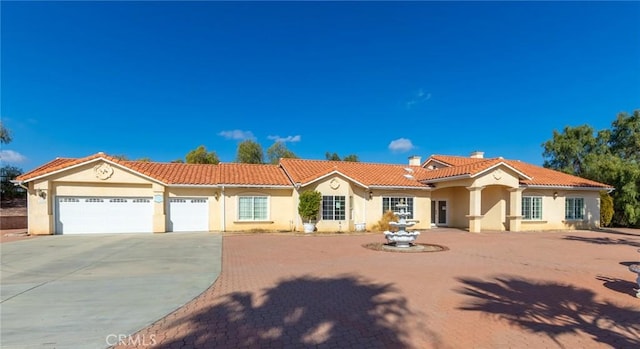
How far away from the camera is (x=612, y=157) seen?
91.5 ft

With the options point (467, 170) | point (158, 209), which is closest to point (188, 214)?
point (158, 209)

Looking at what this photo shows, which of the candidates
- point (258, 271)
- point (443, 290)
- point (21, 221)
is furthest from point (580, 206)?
point (21, 221)

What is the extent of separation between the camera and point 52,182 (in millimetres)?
18375

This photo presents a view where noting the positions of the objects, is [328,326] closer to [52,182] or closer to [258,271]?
[258,271]

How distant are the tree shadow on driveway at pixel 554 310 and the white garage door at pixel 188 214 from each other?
16193 millimetres

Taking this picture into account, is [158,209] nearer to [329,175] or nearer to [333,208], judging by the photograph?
[329,175]

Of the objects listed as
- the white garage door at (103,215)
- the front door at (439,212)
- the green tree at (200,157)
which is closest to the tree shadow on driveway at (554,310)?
the front door at (439,212)

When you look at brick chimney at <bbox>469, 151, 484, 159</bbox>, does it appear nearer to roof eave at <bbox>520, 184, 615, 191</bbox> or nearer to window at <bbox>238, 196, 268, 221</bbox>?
roof eave at <bbox>520, 184, 615, 191</bbox>

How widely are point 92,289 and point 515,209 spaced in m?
22.9

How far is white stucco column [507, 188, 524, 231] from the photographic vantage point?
A: 22.2 metres

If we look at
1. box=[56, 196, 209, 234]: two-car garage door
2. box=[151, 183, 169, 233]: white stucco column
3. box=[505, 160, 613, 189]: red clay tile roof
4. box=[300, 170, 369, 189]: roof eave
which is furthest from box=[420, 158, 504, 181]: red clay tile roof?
box=[151, 183, 169, 233]: white stucco column

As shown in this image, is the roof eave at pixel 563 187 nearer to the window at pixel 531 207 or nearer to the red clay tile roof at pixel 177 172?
the window at pixel 531 207

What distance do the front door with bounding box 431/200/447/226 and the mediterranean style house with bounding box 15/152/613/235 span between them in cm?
A: 7

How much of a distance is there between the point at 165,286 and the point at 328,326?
166 inches
